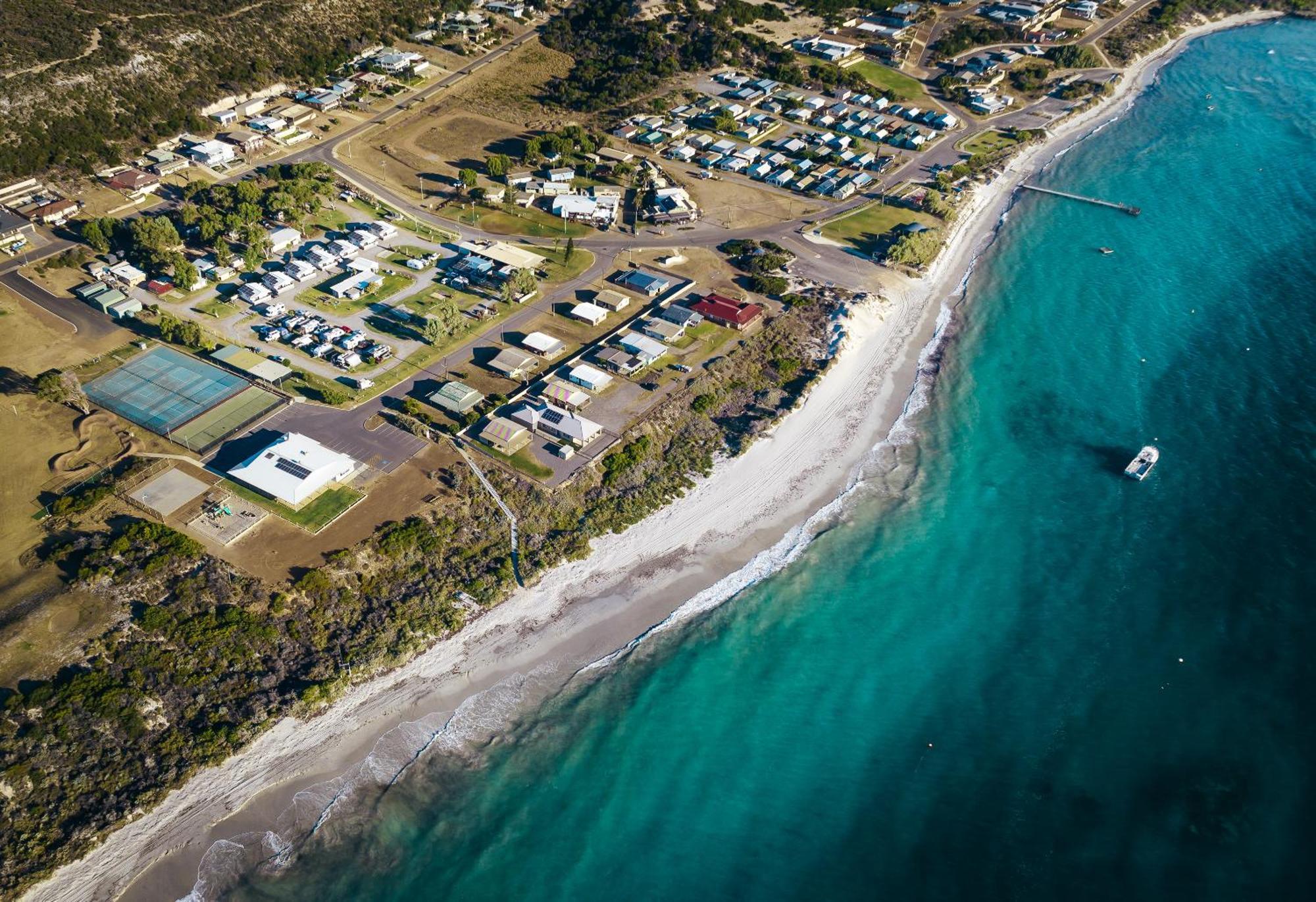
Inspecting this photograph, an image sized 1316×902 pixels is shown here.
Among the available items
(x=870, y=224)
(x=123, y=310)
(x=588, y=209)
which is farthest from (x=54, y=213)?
(x=870, y=224)

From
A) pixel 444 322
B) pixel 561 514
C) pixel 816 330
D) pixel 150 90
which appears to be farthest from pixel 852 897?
pixel 150 90

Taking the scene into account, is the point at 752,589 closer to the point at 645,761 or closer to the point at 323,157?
the point at 645,761

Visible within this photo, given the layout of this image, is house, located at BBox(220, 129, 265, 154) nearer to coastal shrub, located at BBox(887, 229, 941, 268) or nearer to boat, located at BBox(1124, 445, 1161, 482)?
coastal shrub, located at BBox(887, 229, 941, 268)

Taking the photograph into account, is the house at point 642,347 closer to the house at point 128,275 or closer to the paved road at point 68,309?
the paved road at point 68,309

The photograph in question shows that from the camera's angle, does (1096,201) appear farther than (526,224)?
Yes

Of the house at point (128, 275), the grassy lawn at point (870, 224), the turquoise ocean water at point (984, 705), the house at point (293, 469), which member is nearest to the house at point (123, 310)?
the house at point (128, 275)

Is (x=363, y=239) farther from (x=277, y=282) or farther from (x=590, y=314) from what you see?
(x=590, y=314)

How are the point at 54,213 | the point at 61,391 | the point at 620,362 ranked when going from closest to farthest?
the point at 61,391 < the point at 620,362 < the point at 54,213
